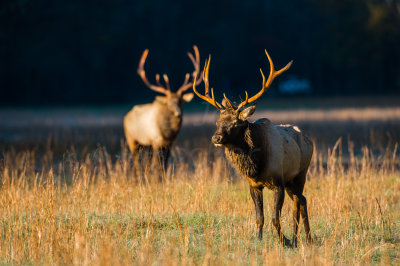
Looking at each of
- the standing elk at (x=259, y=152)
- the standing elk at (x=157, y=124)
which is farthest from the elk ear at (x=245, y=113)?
the standing elk at (x=157, y=124)

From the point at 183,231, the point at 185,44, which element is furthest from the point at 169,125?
the point at 185,44

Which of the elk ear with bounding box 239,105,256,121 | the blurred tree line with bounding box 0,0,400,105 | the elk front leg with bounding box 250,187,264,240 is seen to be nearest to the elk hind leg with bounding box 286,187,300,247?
the elk front leg with bounding box 250,187,264,240

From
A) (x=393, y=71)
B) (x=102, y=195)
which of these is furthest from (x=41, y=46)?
(x=102, y=195)

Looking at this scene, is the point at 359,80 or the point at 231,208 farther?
the point at 359,80

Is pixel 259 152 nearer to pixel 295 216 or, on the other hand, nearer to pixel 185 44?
pixel 295 216

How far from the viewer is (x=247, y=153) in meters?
6.53

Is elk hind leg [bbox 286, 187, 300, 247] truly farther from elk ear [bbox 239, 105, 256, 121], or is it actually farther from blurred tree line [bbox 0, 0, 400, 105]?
blurred tree line [bbox 0, 0, 400, 105]

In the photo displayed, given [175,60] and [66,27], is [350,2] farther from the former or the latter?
[66,27]

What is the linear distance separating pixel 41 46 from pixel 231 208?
36250 millimetres

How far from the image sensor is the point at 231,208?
7781mm

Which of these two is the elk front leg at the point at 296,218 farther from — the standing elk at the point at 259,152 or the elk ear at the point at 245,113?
the elk ear at the point at 245,113

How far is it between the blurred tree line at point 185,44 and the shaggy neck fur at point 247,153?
32.9m

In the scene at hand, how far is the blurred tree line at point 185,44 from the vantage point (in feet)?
140

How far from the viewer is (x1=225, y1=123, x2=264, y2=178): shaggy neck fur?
6.50m
